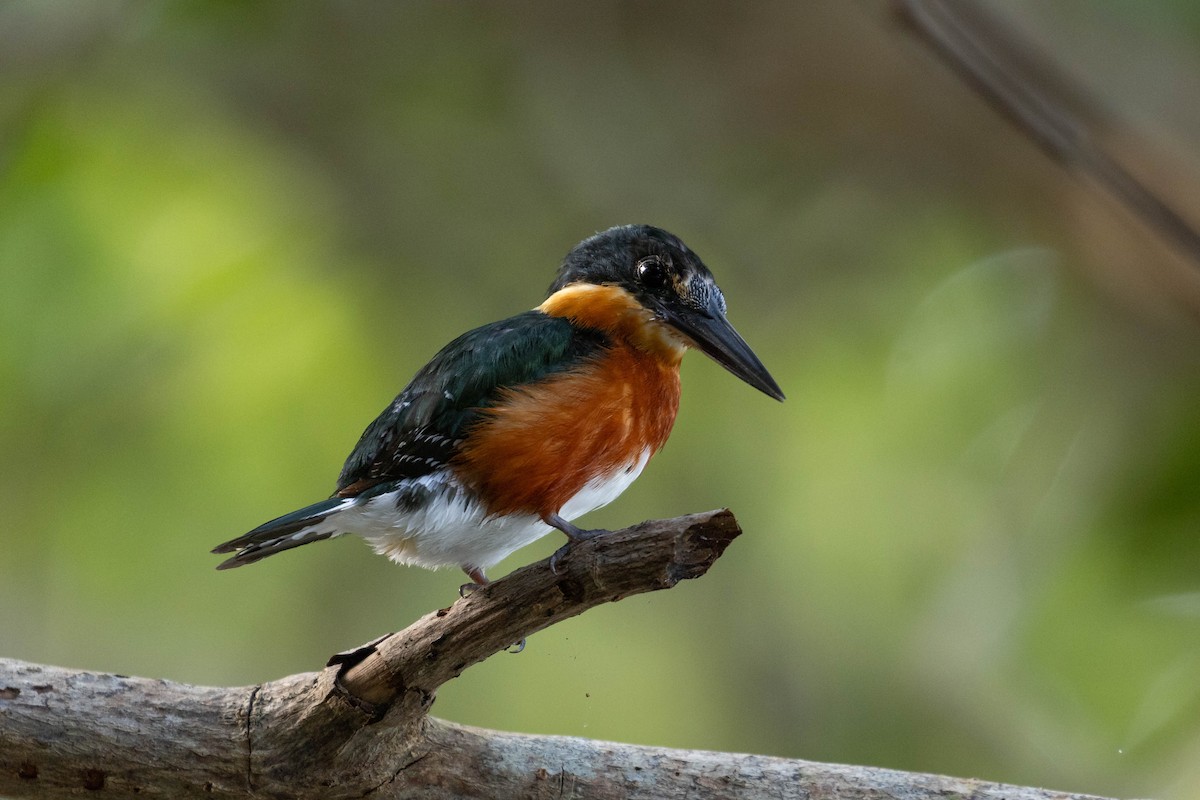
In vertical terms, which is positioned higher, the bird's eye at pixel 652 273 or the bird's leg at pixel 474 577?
the bird's eye at pixel 652 273

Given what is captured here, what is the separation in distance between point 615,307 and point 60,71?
8.16 feet

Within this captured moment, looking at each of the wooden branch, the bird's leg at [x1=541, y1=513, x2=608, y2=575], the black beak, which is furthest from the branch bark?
the wooden branch

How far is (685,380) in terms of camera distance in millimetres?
4809

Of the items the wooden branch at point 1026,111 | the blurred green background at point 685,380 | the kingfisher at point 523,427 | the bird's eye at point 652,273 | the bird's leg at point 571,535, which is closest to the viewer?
the wooden branch at point 1026,111

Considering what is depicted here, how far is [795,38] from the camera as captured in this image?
347cm

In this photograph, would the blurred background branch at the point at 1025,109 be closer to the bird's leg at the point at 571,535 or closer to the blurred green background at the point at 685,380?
the bird's leg at the point at 571,535

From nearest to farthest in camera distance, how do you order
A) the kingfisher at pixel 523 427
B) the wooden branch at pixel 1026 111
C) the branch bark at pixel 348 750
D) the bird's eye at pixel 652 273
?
the wooden branch at pixel 1026 111
the branch bark at pixel 348 750
the kingfisher at pixel 523 427
the bird's eye at pixel 652 273

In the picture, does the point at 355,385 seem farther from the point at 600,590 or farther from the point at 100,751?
the point at 600,590

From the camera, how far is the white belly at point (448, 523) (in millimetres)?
2297

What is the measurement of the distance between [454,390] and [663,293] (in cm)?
52

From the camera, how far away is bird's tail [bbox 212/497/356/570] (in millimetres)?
2113

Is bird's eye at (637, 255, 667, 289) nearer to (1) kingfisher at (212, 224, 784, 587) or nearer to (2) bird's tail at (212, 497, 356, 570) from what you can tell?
(1) kingfisher at (212, 224, 784, 587)

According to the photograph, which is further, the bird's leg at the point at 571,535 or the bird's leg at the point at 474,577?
the bird's leg at the point at 474,577

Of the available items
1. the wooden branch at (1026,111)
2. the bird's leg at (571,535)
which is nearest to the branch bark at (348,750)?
the bird's leg at (571,535)
